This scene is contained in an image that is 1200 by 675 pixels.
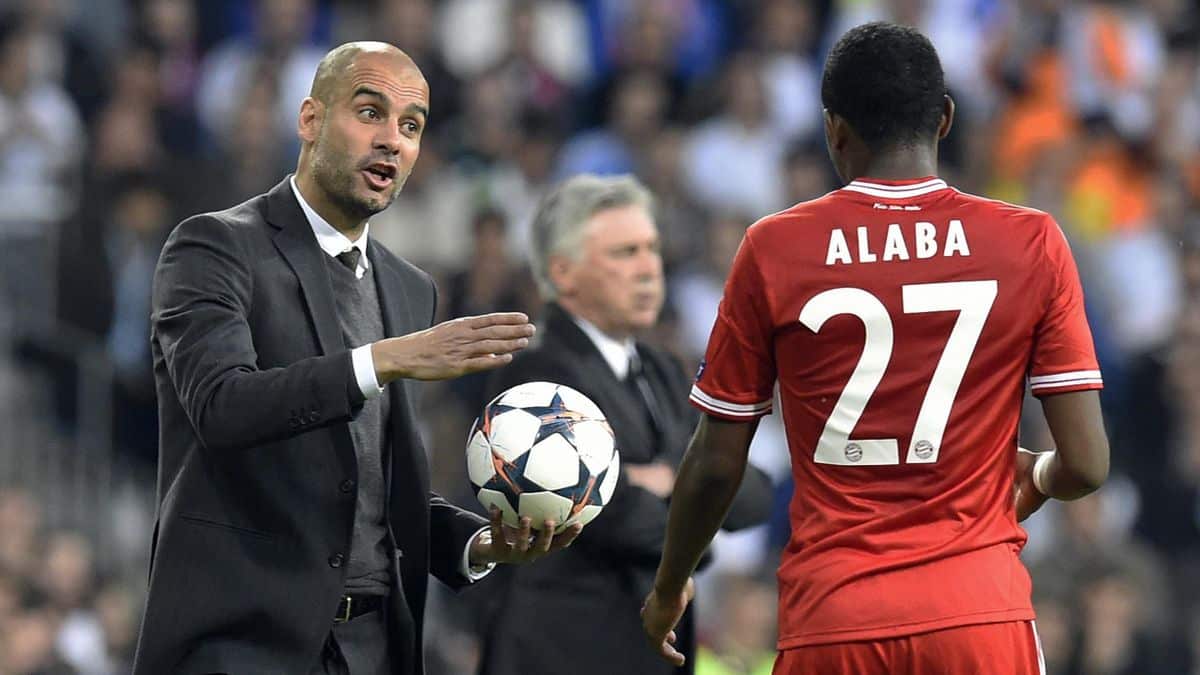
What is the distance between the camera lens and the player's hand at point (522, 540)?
16.3 feet

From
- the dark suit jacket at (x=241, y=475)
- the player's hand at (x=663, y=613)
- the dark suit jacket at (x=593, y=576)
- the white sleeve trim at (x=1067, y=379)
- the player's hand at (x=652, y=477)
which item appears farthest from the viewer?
the player's hand at (x=652, y=477)

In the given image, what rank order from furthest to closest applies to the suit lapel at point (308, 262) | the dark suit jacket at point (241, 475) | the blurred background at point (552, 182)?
1. the blurred background at point (552, 182)
2. the suit lapel at point (308, 262)
3. the dark suit jacket at point (241, 475)

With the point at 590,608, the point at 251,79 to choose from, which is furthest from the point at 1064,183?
the point at 590,608

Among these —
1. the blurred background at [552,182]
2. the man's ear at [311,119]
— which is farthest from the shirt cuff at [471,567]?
the blurred background at [552,182]

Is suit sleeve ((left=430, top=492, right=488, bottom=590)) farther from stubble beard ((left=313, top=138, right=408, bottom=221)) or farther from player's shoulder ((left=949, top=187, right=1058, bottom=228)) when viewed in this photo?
player's shoulder ((left=949, top=187, right=1058, bottom=228))

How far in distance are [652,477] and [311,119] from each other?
5.49 ft

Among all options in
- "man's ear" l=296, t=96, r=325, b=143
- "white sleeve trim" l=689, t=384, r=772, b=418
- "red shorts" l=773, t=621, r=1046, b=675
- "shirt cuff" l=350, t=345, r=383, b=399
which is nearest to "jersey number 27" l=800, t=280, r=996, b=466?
"white sleeve trim" l=689, t=384, r=772, b=418

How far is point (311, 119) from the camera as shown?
504cm

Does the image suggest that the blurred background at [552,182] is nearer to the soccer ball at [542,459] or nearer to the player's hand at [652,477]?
the player's hand at [652,477]

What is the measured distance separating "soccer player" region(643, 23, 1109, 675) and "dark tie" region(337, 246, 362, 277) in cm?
104

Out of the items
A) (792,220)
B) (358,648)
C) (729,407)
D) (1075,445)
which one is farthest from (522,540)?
(1075,445)

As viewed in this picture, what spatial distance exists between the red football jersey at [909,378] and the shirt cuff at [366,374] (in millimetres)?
842

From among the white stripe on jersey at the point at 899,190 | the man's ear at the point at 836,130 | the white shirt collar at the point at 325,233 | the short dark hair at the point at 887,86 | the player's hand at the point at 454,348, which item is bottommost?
the player's hand at the point at 454,348

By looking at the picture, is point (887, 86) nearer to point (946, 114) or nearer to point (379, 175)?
point (946, 114)
